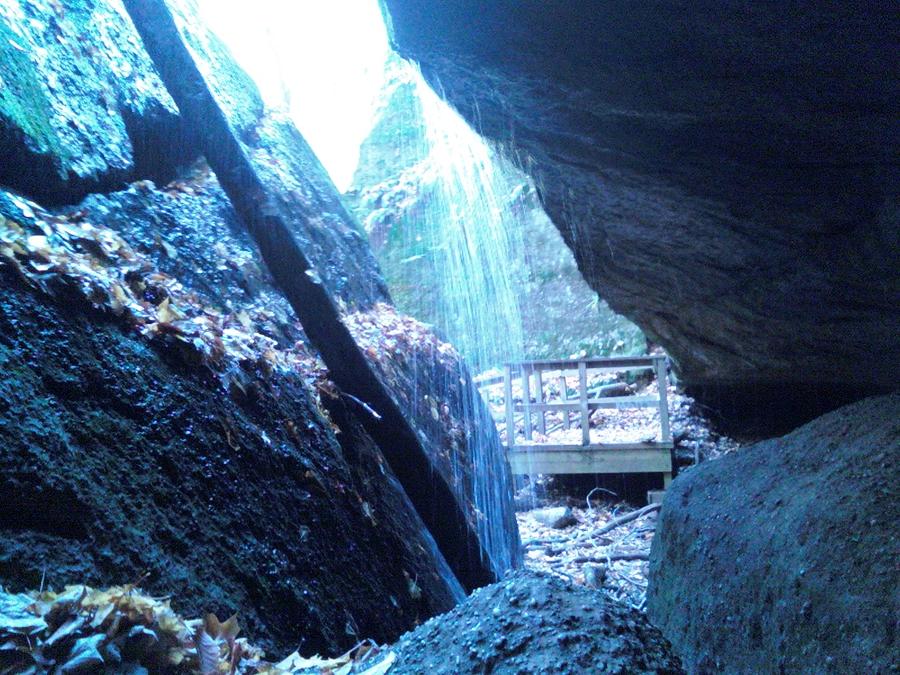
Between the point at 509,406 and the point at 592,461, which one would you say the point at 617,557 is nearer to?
the point at 592,461

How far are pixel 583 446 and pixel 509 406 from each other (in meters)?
1.28

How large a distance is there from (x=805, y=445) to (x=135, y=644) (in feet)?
10.7

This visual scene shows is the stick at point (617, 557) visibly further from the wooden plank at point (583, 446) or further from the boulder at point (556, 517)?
the wooden plank at point (583, 446)

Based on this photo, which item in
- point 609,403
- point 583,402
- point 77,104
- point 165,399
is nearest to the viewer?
point 165,399

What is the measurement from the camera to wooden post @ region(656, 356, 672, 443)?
9125 millimetres

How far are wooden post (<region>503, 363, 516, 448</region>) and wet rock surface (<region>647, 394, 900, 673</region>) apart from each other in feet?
17.2

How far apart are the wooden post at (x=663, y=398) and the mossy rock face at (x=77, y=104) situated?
6711 millimetres

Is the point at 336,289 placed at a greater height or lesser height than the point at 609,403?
greater

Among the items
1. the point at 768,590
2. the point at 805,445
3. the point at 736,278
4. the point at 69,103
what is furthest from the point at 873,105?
the point at 69,103

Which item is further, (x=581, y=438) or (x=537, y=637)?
(x=581, y=438)

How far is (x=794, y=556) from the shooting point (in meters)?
2.56

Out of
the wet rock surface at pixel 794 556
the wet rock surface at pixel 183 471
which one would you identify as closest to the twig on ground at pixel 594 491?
the wet rock surface at pixel 183 471

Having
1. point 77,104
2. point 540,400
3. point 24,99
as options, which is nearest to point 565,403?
point 540,400

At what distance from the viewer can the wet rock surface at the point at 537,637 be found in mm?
1674
